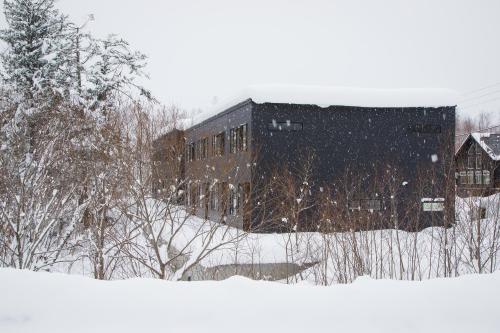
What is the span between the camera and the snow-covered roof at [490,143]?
38.2 metres

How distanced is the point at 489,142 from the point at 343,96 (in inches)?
925

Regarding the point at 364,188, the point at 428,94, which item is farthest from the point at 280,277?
the point at 428,94

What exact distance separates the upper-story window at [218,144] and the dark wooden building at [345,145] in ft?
5.27

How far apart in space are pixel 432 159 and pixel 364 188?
14.0ft

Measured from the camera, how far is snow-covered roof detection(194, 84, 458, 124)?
21.8 meters

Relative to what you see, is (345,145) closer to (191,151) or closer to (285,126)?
(285,126)

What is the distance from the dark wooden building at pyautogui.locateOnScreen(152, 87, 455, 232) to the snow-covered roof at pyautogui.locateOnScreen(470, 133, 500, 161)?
56.6ft

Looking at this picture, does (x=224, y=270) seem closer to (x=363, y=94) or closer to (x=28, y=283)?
(x=28, y=283)

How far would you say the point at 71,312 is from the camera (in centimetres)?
409

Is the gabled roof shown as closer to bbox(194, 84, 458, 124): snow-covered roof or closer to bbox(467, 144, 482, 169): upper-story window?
Result: bbox(467, 144, 482, 169): upper-story window

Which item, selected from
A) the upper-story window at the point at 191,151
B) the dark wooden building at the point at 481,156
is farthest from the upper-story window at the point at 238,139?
the dark wooden building at the point at 481,156

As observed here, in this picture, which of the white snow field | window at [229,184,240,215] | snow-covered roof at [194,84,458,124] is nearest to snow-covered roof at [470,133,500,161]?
snow-covered roof at [194,84,458,124]

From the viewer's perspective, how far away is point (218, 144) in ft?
89.8

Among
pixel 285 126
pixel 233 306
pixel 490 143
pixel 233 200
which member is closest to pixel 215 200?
pixel 233 200
